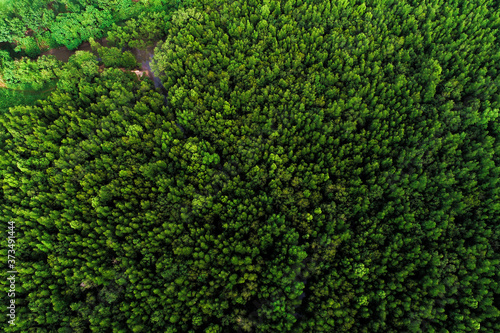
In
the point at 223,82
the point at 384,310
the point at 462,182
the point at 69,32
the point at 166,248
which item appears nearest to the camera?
the point at 384,310

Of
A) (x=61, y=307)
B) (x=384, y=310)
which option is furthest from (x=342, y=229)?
(x=61, y=307)

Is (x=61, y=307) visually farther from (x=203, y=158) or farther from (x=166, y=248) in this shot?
(x=203, y=158)

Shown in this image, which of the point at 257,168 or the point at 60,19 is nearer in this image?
the point at 257,168

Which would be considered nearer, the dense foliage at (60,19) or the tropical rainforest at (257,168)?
the tropical rainforest at (257,168)

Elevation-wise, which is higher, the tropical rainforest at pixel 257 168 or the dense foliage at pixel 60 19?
the dense foliage at pixel 60 19

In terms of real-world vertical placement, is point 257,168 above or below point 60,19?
below

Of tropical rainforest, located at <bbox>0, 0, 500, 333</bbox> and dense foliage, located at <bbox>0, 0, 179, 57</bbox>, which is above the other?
dense foliage, located at <bbox>0, 0, 179, 57</bbox>

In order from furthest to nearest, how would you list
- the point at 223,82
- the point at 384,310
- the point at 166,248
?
the point at 223,82 < the point at 166,248 < the point at 384,310

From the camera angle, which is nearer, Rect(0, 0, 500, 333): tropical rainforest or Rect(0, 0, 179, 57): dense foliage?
Rect(0, 0, 500, 333): tropical rainforest
